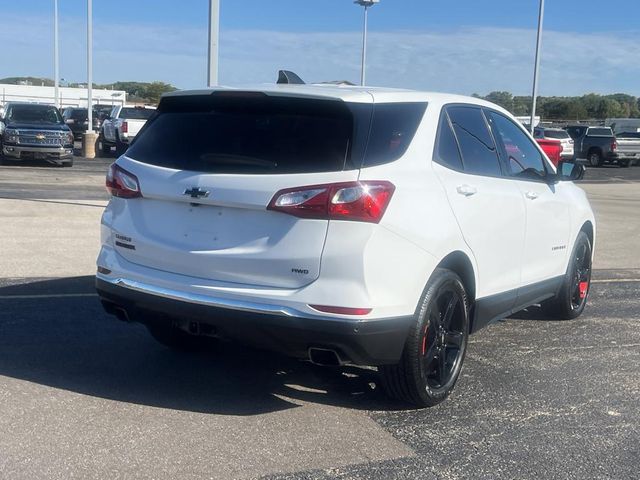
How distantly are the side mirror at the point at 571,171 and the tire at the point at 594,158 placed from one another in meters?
33.4

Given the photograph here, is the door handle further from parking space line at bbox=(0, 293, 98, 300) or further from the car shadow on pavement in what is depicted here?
parking space line at bbox=(0, 293, 98, 300)

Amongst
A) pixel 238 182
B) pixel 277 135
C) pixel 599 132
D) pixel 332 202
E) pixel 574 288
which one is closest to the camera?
pixel 332 202

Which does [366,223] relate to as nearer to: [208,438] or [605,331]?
[208,438]

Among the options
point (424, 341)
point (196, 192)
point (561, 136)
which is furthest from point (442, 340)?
point (561, 136)

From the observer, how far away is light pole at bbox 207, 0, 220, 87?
10.4 meters

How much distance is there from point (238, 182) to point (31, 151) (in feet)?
62.8

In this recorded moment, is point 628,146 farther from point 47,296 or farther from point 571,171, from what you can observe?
point 47,296

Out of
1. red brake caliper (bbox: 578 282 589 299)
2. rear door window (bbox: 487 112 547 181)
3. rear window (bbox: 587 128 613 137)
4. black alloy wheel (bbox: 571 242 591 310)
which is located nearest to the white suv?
rear door window (bbox: 487 112 547 181)

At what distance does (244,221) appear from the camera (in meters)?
4.45

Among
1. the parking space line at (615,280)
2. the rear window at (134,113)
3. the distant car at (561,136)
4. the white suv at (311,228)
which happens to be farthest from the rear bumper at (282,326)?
the distant car at (561,136)

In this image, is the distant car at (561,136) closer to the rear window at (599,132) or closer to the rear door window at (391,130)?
the rear window at (599,132)

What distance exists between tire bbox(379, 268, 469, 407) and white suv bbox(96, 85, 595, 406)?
0.5 inches

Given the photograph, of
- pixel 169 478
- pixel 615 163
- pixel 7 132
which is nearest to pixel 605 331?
pixel 169 478

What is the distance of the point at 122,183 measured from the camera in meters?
4.93
